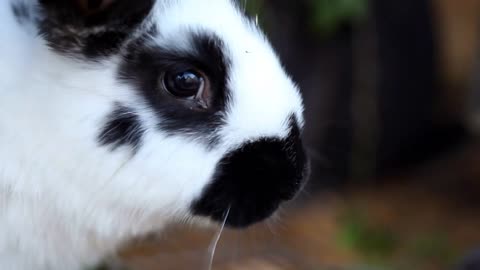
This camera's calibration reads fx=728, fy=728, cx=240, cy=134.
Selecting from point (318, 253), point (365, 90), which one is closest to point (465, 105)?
point (365, 90)

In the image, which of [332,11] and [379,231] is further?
[379,231]

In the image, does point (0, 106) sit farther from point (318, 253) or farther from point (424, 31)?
point (424, 31)

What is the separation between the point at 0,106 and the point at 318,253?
58.2 inches

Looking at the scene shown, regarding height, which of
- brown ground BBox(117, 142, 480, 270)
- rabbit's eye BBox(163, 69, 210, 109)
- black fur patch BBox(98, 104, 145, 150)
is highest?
rabbit's eye BBox(163, 69, 210, 109)

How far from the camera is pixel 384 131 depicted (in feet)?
8.15

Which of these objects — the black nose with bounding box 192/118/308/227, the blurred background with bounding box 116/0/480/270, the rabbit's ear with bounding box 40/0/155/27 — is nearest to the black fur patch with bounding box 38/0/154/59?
the rabbit's ear with bounding box 40/0/155/27

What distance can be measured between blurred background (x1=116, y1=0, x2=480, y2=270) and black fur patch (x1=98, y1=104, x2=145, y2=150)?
1.04 m

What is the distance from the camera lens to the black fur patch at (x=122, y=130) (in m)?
0.93

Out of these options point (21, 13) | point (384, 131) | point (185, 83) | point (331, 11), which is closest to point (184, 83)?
point (185, 83)

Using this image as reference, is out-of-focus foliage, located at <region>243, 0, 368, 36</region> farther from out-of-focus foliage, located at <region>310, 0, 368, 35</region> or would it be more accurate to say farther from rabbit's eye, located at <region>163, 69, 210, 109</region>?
rabbit's eye, located at <region>163, 69, 210, 109</region>

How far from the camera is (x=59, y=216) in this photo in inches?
40.2

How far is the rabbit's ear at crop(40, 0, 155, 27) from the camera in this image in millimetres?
850

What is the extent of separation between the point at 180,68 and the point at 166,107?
54 mm

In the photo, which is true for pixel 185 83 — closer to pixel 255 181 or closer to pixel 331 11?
pixel 255 181
